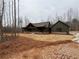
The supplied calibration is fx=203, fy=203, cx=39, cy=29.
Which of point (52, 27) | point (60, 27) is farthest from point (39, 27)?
point (60, 27)

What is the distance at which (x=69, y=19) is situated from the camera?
115062mm

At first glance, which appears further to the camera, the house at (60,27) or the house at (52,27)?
the house at (52,27)

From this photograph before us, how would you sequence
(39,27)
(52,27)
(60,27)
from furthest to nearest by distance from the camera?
(39,27) < (52,27) < (60,27)

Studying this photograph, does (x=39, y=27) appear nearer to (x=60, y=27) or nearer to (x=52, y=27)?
(x=52, y=27)

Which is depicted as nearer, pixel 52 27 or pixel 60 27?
pixel 60 27

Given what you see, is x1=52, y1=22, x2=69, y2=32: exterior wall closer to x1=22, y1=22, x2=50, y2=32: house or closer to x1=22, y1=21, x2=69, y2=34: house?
x1=22, y1=21, x2=69, y2=34: house

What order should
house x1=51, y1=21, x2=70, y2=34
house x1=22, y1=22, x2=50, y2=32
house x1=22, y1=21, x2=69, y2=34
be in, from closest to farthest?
house x1=51, y1=21, x2=70, y2=34 < house x1=22, y1=21, x2=69, y2=34 < house x1=22, y1=22, x2=50, y2=32

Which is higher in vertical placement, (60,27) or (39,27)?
(60,27)

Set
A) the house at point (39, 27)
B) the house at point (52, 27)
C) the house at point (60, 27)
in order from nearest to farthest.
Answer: the house at point (60, 27), the house at point (52, 27), the house at point (39, 27)

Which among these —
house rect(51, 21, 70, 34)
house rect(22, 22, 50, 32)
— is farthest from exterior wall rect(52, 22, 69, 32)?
house rect(22, 22, 50, 32)

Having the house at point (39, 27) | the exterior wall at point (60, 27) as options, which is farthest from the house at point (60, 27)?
the house at point (39, 27)

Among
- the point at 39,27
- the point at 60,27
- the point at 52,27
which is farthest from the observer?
the point at 39,27

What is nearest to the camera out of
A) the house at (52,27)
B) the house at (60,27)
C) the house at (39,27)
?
the house at (60,27)

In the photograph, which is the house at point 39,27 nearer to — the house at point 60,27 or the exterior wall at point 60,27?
the house at point 60,27
